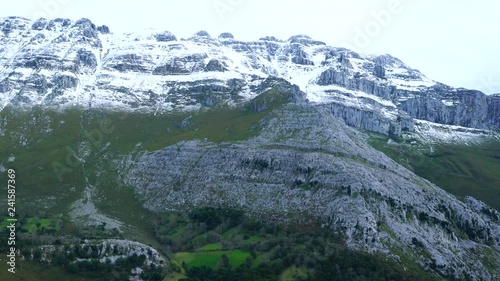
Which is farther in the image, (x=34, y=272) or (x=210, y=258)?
(x=210, y=258)

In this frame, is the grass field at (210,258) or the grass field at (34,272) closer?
the grass field at (34,272)

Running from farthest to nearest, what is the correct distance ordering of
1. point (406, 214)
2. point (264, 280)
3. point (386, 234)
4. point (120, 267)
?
point (406, 214), point (386, 234), point (120, 267), point (264, 280)

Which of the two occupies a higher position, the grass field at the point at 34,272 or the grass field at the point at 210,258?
the grass field at the point at 210,258

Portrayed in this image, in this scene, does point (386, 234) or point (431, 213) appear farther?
point (431, 213)

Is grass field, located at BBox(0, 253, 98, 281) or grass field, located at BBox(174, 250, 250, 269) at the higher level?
→ grass field, located at BBox(174, 250, 250, 269)

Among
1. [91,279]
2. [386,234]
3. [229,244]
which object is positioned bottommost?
[91,279]

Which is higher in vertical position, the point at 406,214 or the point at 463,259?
the point at 406,214

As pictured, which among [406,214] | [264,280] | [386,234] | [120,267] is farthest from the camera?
[406,214]

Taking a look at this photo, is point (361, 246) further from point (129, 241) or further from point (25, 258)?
point (25, 258)

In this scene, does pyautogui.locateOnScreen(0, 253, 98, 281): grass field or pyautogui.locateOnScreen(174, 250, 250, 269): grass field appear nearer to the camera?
pyautogui.locateOnScreen(0, 253, 98, 281): grass field

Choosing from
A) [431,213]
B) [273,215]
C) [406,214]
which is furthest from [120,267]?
[431,213]

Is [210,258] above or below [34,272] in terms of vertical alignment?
above
